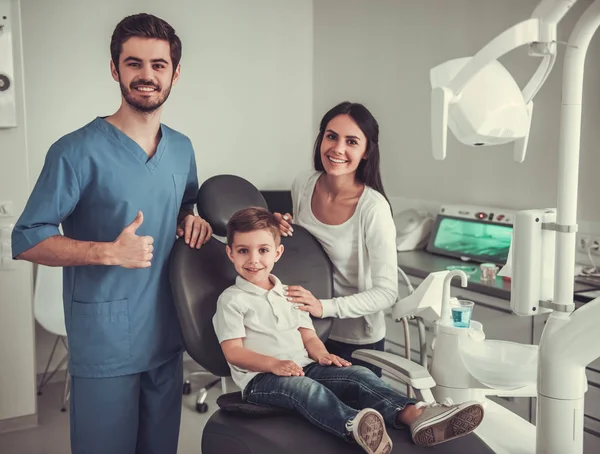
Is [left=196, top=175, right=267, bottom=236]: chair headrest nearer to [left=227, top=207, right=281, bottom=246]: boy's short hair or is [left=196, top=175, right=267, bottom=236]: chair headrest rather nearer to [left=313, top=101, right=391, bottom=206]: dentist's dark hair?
[left=227, top=207, right=281, bottom=246]: boy's short hair

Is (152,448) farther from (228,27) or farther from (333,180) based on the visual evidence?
(228,27)

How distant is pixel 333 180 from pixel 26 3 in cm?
241

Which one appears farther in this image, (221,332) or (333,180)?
(333,180)

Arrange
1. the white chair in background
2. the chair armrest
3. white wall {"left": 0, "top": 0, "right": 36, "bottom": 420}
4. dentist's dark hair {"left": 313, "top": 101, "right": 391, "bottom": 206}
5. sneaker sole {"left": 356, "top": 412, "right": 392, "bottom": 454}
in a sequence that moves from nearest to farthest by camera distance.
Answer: sneaker sole {"left": 356, "top": 412, "right": 392, "bottom": 454}, the chair armrest, dentist's dark hair {"left": 313, "top": 101, "right": 391, "bottom": 206}, white wall {"left": 0, "top": 0, "right": 36, "bottom": 420}, the white chair in background

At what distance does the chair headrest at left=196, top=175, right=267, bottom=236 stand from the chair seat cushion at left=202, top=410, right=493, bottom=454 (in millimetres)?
570

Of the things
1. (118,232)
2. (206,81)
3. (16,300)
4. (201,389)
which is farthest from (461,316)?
(206,81)

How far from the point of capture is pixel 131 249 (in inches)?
69.1

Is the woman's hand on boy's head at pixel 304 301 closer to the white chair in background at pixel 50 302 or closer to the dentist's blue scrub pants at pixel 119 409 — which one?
the dentist's blue scrub pants at pixel 119 409

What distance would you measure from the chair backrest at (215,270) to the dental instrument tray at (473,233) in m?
1.41

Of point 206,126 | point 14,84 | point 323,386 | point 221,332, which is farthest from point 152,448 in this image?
point 206,126

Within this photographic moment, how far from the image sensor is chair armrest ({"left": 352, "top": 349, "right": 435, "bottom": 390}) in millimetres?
1792

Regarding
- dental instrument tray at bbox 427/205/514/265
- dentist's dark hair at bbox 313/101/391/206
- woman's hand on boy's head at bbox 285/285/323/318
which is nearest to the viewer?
woman's hand on boy's head at bbox 285/285/323/318

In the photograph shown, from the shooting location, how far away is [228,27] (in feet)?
14.2

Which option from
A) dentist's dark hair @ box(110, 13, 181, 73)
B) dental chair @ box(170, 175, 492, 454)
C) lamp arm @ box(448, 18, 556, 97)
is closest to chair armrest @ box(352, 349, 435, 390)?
dental chair @ box(170, 175, 492, 454)
